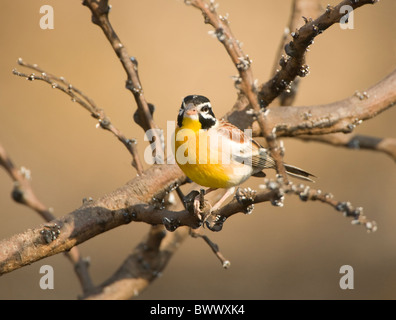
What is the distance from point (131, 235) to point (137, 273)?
1669 mm

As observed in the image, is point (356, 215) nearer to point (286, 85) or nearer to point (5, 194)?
point (286, 85)

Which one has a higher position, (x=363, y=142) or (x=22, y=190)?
(x=363, y=142)

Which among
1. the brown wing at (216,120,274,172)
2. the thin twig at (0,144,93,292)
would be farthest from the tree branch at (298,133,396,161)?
the thin twig at (0,144,93,292)

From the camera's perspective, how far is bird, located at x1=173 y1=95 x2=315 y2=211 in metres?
1.77

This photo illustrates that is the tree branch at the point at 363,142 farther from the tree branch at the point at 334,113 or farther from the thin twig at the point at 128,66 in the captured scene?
the thin twig at the point at 128,66

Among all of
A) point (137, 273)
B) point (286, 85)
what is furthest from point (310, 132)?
point (137, 273)

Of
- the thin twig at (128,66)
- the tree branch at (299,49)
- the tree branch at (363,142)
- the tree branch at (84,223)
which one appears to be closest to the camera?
the tree branch at (299,49)

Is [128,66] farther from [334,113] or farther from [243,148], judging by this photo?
[334,113]

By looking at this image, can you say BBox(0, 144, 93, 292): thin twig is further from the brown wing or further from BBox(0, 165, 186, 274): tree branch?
the brown wing

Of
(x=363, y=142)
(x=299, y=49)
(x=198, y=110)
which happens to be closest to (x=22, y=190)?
(x=198, y=110)

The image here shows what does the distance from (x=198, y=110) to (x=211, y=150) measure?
14 centimetres

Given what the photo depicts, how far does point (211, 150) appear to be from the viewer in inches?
71.2

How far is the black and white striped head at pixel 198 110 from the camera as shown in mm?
1814

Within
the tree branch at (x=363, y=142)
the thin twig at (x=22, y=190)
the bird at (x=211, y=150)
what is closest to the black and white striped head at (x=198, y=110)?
the bird at (x=211, y=150)
